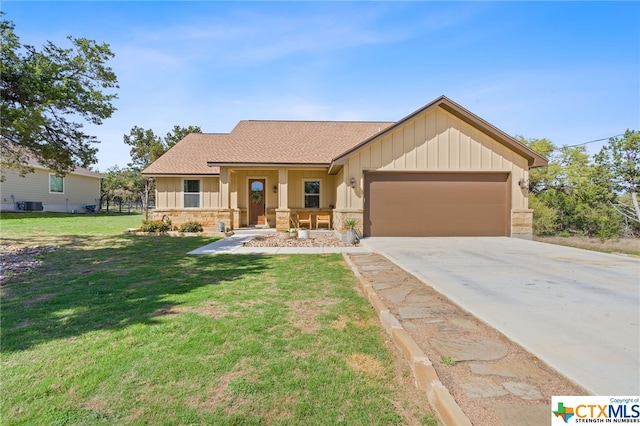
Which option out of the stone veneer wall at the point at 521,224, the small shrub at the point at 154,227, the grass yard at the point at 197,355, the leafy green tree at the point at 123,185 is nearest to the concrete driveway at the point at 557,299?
the grass yard at the point at 197,355

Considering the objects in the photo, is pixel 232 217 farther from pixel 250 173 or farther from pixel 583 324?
pixel 583 324

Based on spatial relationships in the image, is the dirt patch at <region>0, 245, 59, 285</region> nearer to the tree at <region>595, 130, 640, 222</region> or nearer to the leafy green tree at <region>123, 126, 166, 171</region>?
the leafy green tree at <region>123, 126, 166, 171</region>

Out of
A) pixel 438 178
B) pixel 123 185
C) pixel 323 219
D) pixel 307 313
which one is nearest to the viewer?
pixel 307 313

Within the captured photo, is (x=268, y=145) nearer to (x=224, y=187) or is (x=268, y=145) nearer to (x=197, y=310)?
(x=224, y=187)

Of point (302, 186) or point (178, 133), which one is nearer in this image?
point (302, 186)

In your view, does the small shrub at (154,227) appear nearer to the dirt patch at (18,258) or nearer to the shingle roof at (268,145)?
the shingle roof at (268,145)

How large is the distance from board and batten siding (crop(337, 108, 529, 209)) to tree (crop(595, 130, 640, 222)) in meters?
19.6

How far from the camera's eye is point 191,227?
13.3 metres

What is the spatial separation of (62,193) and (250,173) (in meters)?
22.6

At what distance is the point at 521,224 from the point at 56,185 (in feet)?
114

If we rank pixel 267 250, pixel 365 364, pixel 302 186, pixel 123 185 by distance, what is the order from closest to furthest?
1. pixel 365 364
2. pixel 267 250
3. pixel 302 186
4. pixel 123 185

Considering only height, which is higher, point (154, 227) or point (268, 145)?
point (268, 145)

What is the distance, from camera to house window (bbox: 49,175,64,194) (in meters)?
25.8

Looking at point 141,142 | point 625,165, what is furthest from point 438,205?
point 141,142
